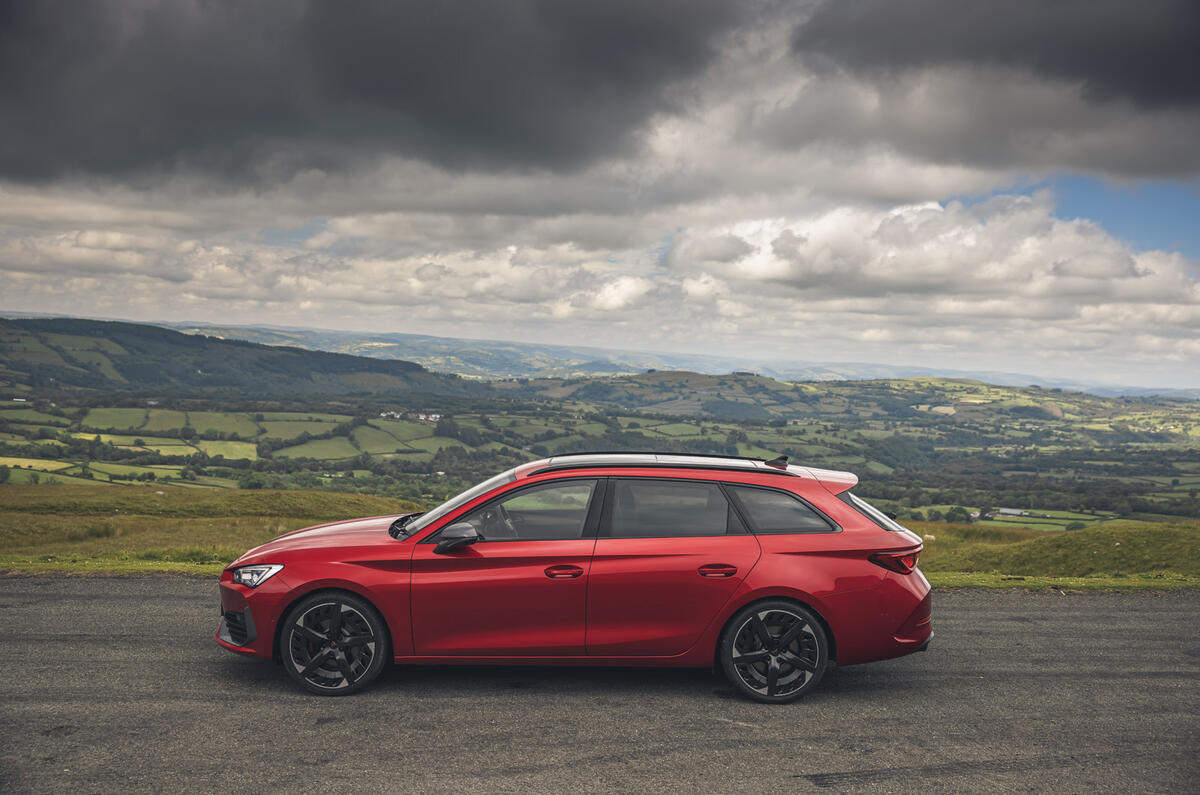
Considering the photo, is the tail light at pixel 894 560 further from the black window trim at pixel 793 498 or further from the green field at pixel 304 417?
the green field at pixel 304 417

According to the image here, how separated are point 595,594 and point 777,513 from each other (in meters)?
1.82

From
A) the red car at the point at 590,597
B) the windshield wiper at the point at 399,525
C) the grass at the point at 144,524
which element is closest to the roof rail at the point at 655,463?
the red car at the point at 590,597

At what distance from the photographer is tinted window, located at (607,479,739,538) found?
270 inches

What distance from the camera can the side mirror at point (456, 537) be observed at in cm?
666

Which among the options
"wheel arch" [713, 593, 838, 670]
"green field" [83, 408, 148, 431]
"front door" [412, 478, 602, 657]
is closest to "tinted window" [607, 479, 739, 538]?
"front door" [412, 478, 602, 657]

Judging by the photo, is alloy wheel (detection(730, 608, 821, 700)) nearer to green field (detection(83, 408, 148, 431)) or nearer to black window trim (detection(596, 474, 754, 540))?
black window trim (detection(596, 474, 754, 540))

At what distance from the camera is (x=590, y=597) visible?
21.9ft

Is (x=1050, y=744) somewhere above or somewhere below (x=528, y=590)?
below

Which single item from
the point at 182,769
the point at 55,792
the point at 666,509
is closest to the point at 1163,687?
the point at 666,509

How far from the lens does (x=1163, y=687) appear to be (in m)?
7.39

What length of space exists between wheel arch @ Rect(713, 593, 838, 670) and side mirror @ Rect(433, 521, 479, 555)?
2.33 m

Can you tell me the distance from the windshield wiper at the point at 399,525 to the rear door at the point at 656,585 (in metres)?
1.89

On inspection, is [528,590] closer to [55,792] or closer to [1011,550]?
[55,792]

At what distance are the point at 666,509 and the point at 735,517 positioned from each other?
633 millimetres
